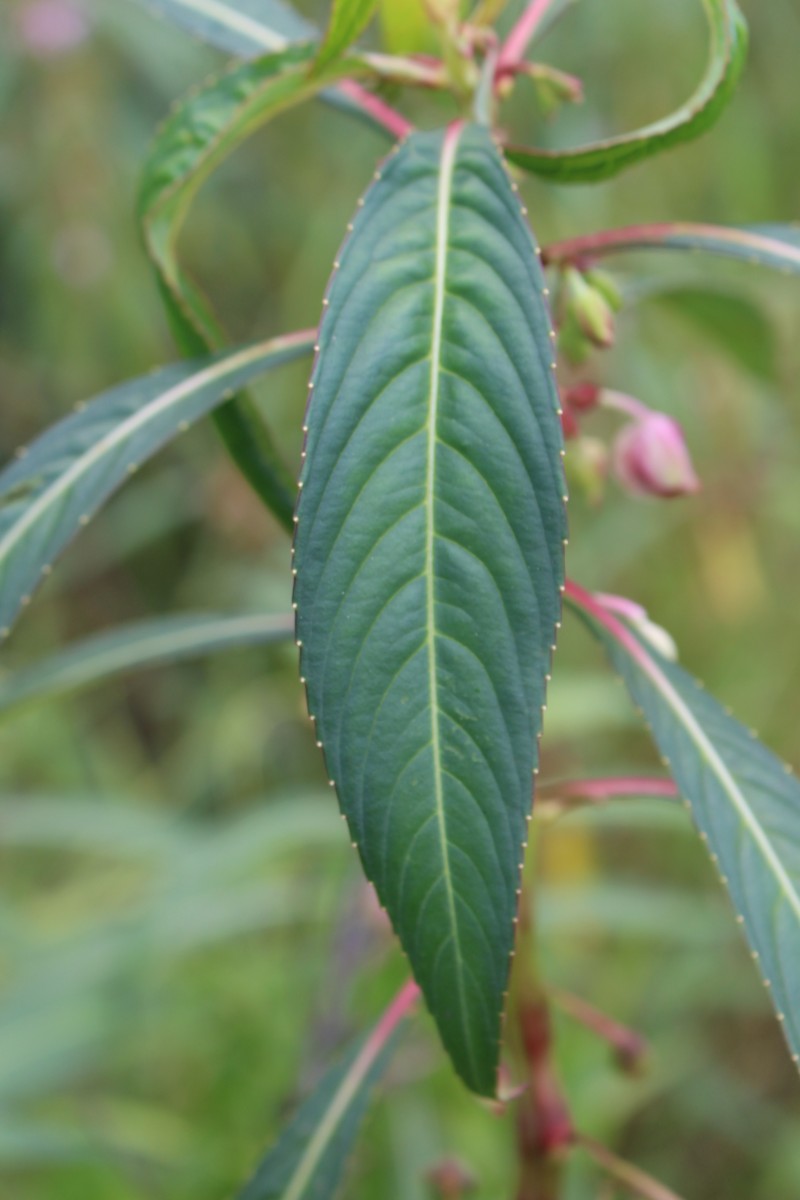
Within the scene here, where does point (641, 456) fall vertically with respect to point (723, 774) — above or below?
above

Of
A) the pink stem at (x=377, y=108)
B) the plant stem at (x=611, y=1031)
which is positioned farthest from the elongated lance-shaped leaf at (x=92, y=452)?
the plant stem at (x=611, y=1031)

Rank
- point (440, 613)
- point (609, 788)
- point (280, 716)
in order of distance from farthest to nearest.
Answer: point (280, 716) < point (609, 788) < point (440, 613)

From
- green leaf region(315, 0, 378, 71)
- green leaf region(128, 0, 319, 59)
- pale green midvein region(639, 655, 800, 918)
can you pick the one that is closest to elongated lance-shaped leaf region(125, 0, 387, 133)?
green leaf region(128, 0, 319, 59)

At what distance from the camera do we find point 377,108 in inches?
28.5

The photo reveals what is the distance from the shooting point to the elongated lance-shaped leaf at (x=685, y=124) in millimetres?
568

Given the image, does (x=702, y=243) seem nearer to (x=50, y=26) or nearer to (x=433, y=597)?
(x=433, y=597)

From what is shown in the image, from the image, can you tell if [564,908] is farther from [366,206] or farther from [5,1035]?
[366,206]

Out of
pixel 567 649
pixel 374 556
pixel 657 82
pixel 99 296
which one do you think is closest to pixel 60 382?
pixel 99 296

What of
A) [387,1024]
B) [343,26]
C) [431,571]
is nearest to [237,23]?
[343,26]

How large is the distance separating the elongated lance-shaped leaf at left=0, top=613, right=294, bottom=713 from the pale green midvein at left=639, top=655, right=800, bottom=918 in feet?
0.90

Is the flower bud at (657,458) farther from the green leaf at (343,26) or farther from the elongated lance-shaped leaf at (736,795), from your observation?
the green leaf at (343,26)

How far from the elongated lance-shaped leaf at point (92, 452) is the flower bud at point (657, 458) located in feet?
0.64

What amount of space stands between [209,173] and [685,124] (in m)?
0.24

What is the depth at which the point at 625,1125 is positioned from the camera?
1810mm
